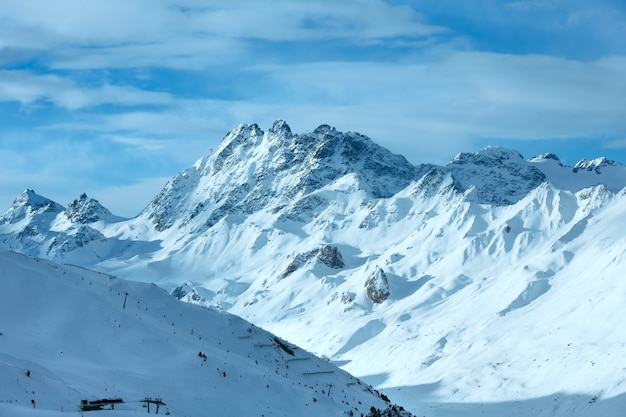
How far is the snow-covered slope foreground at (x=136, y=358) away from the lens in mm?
25938

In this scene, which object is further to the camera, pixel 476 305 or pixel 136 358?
pixel 476 305

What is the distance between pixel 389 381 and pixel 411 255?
7126 centimetres

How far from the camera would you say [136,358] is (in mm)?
31094

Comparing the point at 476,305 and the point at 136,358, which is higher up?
the point at 476,305

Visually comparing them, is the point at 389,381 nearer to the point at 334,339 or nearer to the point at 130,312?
the point at 334,339

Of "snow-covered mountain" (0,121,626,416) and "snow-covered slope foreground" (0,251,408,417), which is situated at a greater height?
"snow-covered mountain" (0,121,626,416)

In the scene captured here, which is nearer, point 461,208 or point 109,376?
point 109,376

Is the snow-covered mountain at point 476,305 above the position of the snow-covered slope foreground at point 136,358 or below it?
above

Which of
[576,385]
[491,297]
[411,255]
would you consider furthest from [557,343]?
[411,255]

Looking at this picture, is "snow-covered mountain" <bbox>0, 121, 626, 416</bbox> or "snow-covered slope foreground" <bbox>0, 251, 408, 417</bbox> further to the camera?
"snow-covered mountain" <bbox>0, 121, 626, 416</bbox>

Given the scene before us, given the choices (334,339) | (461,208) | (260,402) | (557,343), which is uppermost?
(461,208)

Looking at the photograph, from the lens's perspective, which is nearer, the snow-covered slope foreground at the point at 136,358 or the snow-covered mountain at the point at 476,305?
the snow-covered slope foreground at the point at 136,358

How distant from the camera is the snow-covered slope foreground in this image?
2594 centimetres

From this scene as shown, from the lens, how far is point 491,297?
111 m
